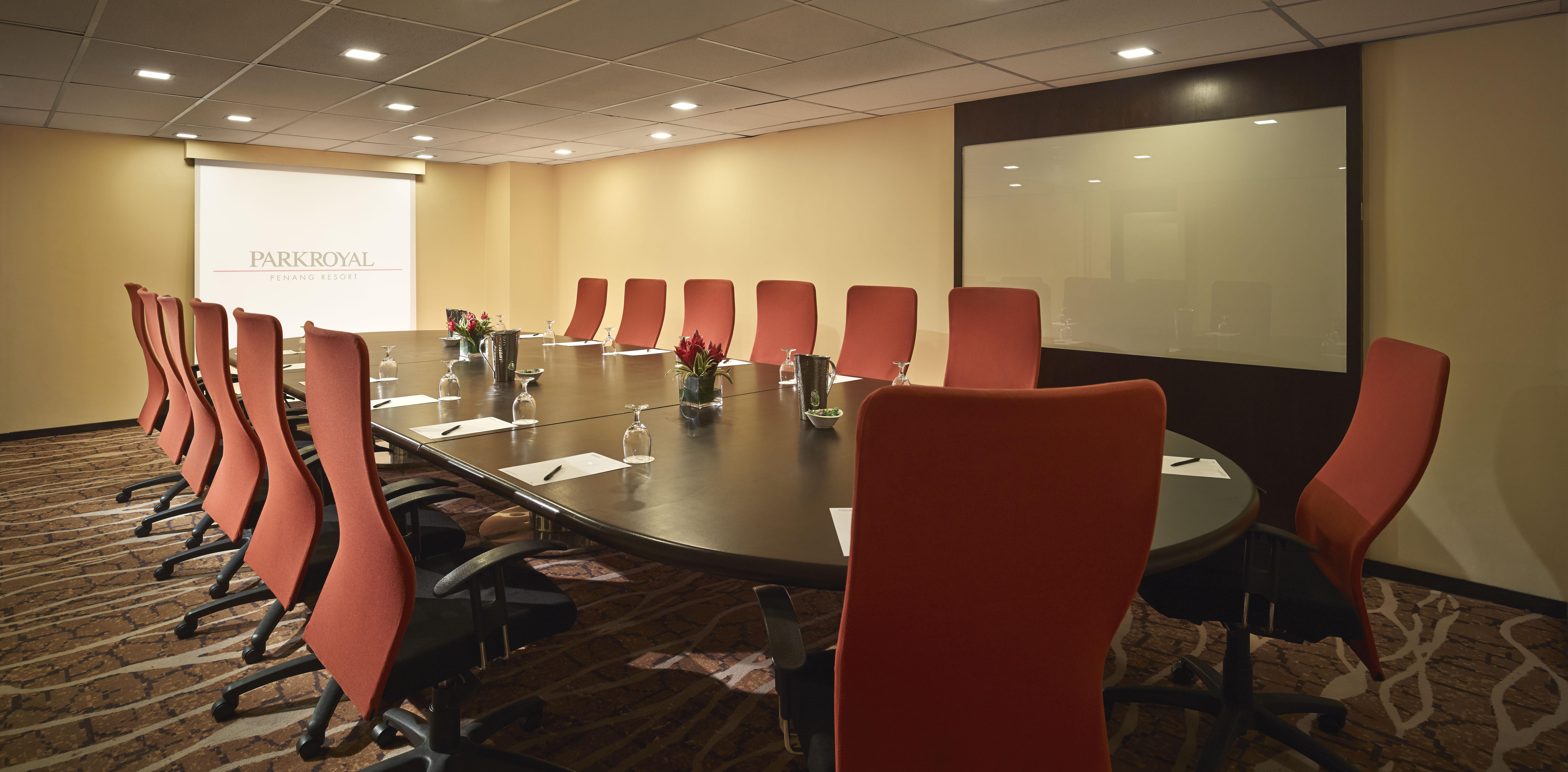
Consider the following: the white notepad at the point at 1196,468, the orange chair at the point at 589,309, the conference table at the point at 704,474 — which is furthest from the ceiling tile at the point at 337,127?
the white notepad at the point at 1196,468

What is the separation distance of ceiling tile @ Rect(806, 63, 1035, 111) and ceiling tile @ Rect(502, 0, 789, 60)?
4.88ft

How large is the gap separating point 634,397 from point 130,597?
7.69 ft

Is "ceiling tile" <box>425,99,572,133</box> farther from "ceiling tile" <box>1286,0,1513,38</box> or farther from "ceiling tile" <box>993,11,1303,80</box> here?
"ceiling tile" <box>1286,0,1513,38</box>

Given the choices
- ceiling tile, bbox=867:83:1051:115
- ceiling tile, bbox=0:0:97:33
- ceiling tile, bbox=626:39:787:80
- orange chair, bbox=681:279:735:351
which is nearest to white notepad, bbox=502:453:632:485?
ceiling tile, bbox=626:39:787:80

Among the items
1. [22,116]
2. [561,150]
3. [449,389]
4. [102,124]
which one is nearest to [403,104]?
[561,150]

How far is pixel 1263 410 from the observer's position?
4438 mm

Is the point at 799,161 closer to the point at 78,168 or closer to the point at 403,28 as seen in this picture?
the point at 403,28

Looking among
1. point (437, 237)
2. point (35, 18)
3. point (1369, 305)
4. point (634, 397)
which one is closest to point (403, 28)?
point (35, 18)

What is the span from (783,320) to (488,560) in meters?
3.91

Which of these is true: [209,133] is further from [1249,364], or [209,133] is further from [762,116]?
[1249,364]

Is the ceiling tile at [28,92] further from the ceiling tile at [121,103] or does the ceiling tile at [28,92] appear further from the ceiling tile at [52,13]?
the ceiling tile at [52,13]

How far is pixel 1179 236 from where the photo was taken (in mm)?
4742

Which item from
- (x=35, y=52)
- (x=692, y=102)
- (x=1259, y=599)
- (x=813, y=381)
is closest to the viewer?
(x=1259, y=599)

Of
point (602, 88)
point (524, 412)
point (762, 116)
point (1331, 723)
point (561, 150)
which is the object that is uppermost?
point (561, 150)
